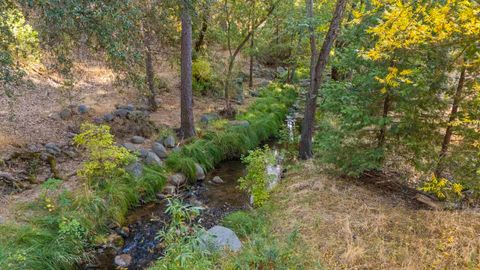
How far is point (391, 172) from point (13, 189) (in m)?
6.42

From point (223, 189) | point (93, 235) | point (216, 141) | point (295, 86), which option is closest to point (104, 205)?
point (93, 235)

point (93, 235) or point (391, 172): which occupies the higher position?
point (391, 172)

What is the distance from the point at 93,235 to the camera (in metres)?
5.43

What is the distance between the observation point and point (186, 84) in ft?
28.6

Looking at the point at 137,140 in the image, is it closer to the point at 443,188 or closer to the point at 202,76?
the point at 202,76

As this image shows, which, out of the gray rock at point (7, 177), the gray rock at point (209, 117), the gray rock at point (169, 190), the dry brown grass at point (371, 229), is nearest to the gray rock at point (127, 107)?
the gray rock at point (209, 117)

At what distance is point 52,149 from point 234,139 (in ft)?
→ 13.9

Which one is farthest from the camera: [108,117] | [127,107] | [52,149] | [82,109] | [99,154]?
[127,107]

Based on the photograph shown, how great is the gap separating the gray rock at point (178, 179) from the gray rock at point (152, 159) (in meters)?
0.41

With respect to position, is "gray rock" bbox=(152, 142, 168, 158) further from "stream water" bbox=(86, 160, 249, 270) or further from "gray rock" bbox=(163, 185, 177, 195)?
"stream water" bbox=(86, 160, 249, 270)

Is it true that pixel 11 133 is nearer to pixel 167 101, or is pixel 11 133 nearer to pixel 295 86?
pixel 167 101

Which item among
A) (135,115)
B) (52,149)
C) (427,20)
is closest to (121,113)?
(135,115)

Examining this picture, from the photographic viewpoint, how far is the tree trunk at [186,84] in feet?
27.1

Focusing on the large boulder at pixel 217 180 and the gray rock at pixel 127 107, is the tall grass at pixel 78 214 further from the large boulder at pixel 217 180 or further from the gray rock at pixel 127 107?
the gray rock at pixel 127 107
